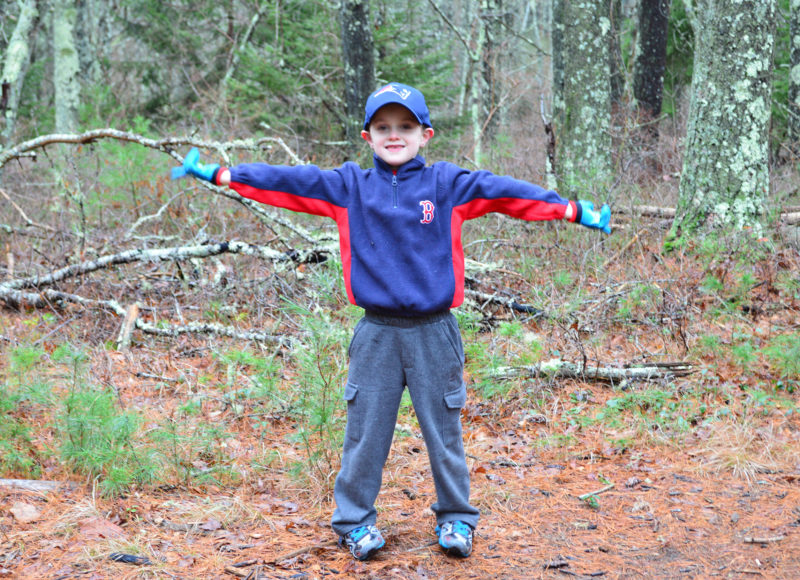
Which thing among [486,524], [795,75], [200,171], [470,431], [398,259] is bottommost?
[486,524]

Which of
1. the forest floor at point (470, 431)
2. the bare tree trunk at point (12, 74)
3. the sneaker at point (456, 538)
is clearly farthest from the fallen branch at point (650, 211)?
the bare tree trunk at point (12, 74)

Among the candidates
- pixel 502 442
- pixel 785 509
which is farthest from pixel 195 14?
pixel 785 509

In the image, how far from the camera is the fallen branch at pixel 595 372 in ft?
17.6

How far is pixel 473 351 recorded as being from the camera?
18.7 ft

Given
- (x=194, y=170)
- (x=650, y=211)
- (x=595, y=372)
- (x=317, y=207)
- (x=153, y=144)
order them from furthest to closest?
(x=650, y=211) → (x=153, y=144) → (x=595, y=372) → (x=317, y=207) → (x=194, y=170)

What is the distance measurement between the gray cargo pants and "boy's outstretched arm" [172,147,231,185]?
897mm

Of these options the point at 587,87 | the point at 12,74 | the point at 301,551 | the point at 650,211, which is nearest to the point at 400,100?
the point at 301,551

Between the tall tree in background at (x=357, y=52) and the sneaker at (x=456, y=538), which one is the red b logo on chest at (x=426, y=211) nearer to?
the sneaker at (x=456, y=538)

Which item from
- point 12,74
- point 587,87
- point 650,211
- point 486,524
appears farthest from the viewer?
point 12,74

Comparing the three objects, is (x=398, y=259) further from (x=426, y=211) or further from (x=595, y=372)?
(x=595, y=372)

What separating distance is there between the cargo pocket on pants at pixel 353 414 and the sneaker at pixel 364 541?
0.43m

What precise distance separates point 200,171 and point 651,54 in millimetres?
13181

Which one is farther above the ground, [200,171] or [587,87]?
[587,87]

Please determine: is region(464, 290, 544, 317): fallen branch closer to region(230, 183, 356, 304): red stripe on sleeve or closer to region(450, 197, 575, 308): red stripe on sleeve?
region(450, 197, 575, 308): red stripe on sleeve
